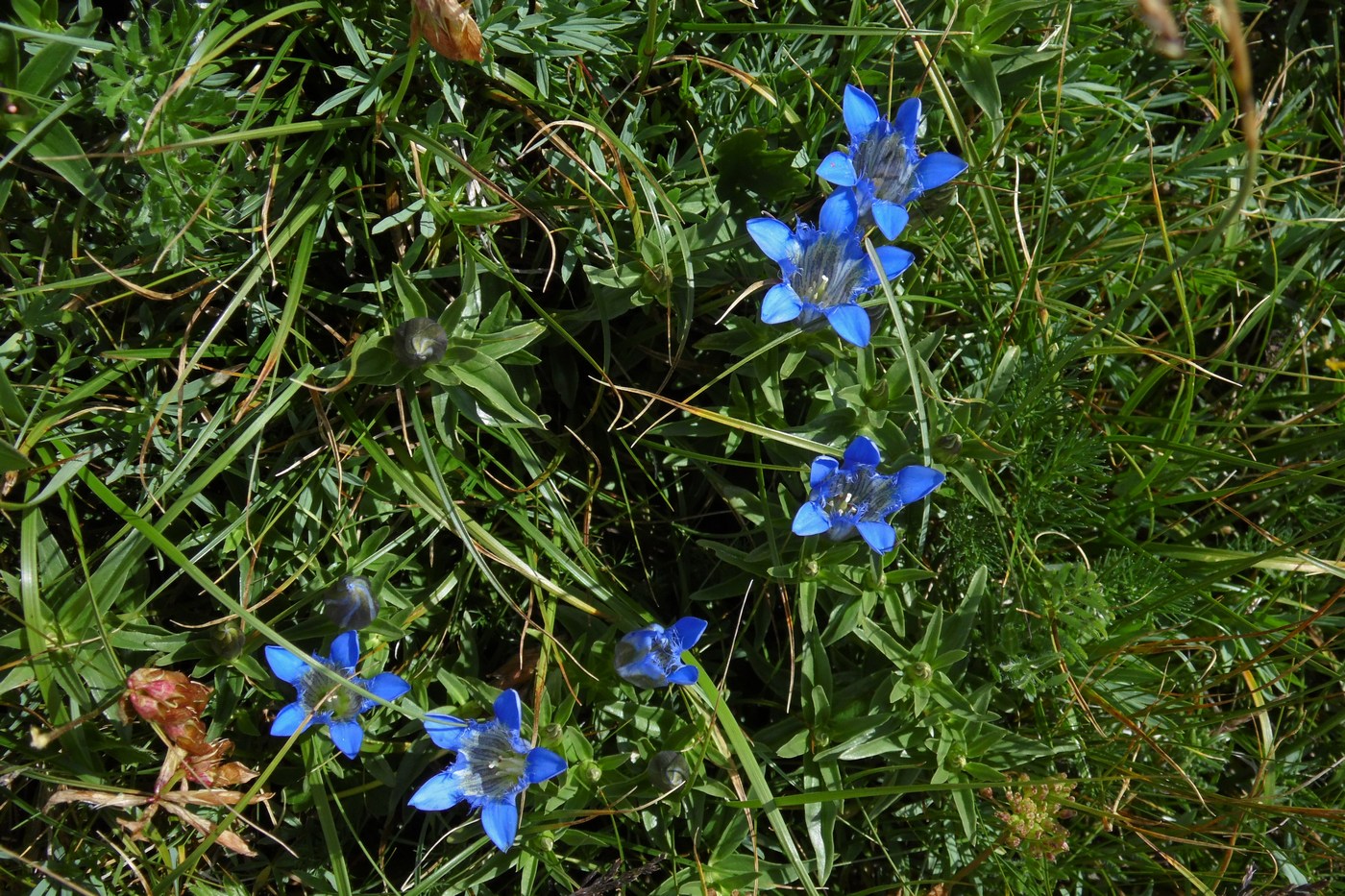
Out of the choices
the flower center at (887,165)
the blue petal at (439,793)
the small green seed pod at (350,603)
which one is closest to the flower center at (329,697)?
the small green seed pod at (350,603)

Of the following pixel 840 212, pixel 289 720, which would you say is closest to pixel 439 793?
pixel 289 720

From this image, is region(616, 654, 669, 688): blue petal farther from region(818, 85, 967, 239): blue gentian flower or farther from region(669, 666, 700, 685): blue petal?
region(818, 85, 967, 239): blue gentian flower

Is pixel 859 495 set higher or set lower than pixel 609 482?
higher

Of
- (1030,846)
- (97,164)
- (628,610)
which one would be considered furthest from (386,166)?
(1030,846)

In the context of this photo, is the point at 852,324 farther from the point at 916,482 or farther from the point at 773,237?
the point at 916,482

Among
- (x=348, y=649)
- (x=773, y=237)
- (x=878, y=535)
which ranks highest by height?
(x=773, y=237)

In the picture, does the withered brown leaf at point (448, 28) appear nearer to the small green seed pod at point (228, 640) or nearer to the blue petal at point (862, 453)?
the blue petal at point (862, 453)

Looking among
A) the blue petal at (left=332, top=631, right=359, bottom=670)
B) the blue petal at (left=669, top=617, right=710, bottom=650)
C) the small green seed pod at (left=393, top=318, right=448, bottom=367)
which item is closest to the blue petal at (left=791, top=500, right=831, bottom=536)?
the blue petal at (left=669, top=617, right=710, bottom=650)
